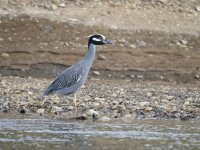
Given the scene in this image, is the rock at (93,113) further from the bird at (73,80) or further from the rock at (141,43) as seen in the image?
the rock at (141,43)

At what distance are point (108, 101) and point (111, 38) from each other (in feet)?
22.2

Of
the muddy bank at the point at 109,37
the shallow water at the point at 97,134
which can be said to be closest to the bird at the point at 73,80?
the shallow water at the point at 97,134

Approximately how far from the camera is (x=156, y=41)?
78.5 feet

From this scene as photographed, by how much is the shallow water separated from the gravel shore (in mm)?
722

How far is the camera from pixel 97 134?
528 inches

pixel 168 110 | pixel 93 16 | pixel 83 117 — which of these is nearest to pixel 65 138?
pixel 83 117

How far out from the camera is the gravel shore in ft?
52.2

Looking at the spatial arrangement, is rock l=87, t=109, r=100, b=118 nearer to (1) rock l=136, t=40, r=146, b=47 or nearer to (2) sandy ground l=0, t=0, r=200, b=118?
(2) sandy ground l=0, t=0, r=200, b=118

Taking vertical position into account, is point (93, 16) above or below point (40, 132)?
above

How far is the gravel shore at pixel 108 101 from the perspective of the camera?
626 inches

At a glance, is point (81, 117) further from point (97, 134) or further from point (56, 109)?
point (97, 134)

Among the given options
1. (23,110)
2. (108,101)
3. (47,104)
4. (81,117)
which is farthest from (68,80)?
(81,117)

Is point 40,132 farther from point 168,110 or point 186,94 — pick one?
point 186,94

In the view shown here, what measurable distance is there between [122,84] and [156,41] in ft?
11.1
